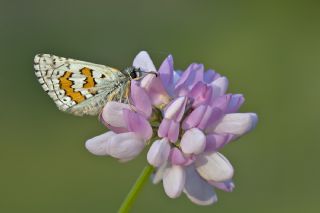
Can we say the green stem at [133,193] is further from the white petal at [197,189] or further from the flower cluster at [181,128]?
the white petal at [197,189]

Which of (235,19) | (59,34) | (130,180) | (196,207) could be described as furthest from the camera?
(235,19)

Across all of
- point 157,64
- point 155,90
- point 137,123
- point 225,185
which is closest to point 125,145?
point 137,123

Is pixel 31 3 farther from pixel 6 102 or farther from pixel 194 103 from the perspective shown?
pixel 194 103

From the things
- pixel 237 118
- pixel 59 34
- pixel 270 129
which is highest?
pixel 237 118

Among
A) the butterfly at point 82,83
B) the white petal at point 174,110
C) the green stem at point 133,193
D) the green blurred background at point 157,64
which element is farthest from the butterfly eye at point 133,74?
the green blurred background at point 157,64

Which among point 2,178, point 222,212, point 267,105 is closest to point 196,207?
point 222,212

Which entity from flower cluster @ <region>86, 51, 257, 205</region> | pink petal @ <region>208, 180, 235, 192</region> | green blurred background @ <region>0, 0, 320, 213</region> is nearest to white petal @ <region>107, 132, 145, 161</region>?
flower cluster @ <region>86, 51, 257, 205</region>

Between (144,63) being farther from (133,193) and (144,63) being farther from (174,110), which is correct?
(133,193)

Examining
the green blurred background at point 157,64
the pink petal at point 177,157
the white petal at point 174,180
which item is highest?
the pink petal at point 177,157
